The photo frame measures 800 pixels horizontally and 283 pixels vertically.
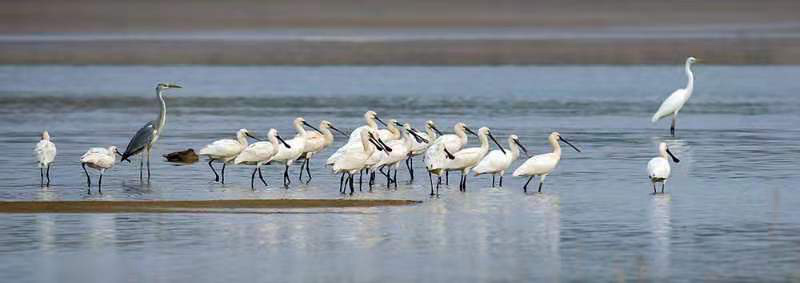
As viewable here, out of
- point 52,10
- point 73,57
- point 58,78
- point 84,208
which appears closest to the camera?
point 84,208

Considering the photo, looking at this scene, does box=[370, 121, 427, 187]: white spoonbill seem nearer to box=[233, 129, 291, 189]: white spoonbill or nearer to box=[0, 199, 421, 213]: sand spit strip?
box=[233, 129, 291, 189]: white spoonbill

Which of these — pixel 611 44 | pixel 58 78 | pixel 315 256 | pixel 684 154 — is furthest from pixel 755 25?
pixel 315 256

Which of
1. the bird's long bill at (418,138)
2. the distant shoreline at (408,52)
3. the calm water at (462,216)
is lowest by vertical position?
the calm water at (462,216)

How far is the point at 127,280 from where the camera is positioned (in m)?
13.4

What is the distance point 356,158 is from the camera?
751 inches

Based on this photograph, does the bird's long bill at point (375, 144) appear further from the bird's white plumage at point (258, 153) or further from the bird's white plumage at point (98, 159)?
the bird's white plumage at point (98, 159)

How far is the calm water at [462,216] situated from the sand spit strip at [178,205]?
412 millimetres

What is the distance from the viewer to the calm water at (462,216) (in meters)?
13.9

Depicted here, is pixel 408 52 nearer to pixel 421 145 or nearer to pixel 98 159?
pixel 421 145

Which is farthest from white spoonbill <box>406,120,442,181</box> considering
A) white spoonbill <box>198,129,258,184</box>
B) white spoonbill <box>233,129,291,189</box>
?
white spoonbill <box>198,129,258,184</box>

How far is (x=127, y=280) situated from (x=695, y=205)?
6.73 meters

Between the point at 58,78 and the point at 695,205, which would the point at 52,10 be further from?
the point at 695,205

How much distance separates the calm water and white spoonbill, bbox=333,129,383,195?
304 mm

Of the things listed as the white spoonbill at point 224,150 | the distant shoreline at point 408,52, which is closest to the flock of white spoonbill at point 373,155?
the white spoonbill at point 224,150
